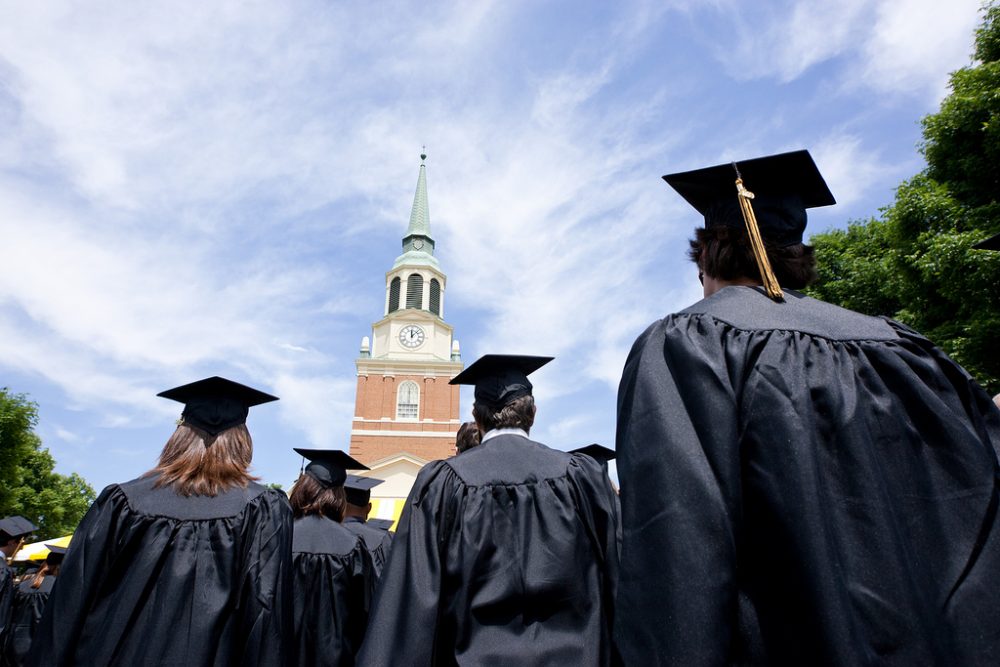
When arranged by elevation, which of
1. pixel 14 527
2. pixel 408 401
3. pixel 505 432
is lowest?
pixel 505 432

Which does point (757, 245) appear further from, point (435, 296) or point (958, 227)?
point (435, 296)

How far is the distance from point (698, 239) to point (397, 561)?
1.77 metres

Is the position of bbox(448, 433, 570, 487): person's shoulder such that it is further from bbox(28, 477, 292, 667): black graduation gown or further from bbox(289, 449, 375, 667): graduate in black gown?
bbox(289, 449, 375, 667): graduate in black gown

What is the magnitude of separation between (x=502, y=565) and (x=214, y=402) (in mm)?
1926

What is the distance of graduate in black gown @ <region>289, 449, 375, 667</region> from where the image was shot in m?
4.38

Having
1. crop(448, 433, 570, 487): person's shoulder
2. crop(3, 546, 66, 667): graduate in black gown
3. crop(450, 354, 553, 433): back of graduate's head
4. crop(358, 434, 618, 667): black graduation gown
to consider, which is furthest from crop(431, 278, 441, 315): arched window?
crop(358, 434, 618, 667): black graduation gown

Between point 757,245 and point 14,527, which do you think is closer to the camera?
point 757,245

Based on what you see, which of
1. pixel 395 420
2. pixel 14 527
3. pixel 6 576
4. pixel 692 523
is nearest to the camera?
pixel 692 523

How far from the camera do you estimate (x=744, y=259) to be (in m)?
1.85

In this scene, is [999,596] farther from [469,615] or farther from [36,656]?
[36,656]

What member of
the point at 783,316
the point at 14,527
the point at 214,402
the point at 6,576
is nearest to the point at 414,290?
the point at 14,527

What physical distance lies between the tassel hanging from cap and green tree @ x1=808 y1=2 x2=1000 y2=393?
1116cm

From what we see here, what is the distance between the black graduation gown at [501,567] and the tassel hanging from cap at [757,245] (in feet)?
4.78

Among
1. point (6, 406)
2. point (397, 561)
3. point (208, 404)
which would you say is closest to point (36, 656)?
point (208, 404)
